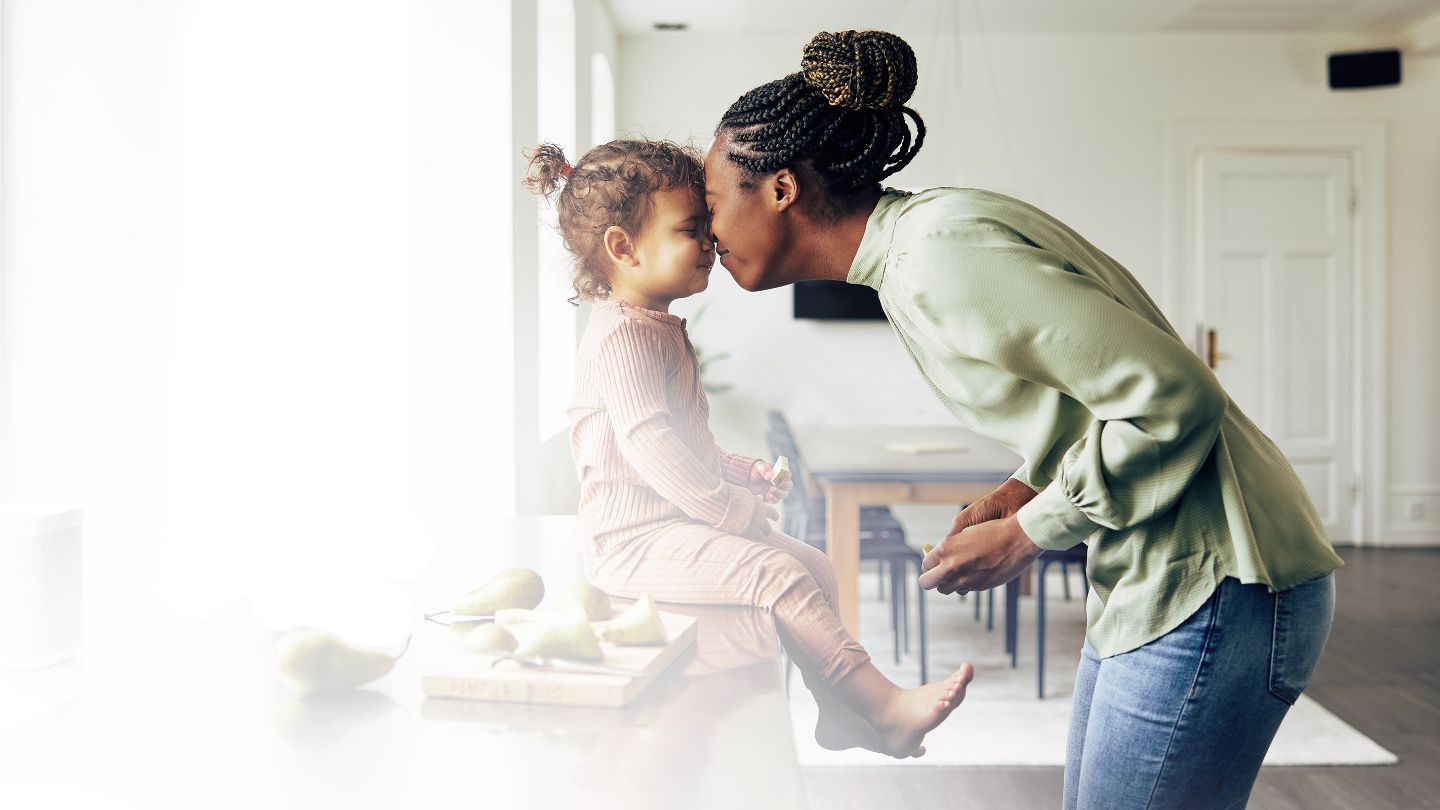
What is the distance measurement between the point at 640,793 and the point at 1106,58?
18.5 feet

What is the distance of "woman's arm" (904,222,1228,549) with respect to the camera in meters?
0.86

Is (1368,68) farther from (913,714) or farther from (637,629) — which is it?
(637,629)

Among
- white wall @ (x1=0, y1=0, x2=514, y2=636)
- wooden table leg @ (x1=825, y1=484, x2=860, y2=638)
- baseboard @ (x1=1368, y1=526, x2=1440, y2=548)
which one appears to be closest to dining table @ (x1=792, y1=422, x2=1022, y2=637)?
wooden table leg @ (x1=825, y1=484, x2=860, y2=638)

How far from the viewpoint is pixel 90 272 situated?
4.04ft

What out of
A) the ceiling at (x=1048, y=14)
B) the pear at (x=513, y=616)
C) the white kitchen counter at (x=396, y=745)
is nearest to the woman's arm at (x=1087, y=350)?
the white kitchen counter at (x=396, y=745)

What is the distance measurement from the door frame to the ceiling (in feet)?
1.66

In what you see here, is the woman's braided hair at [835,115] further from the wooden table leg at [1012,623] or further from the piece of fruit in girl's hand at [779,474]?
the wooden table leg at [1012,623]

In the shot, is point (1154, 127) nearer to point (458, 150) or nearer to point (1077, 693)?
point (458, 150)

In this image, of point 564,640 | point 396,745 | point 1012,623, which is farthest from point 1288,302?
point 396,745

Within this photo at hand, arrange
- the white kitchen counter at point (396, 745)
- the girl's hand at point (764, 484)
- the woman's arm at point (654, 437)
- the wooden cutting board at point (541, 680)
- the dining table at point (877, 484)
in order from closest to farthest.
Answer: the white kitchen counter at point (396, 745), the wooden cutting board at point (541, 680), the woman's arm at point (654, 437), the girl's hand at point (764, 484), the dining table at point (877, 484)

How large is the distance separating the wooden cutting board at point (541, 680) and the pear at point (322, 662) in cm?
4

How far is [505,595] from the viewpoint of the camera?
1002 millimetres

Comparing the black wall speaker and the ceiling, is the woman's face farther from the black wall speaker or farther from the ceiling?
the black wall speaker

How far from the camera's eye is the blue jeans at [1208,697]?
982mm
